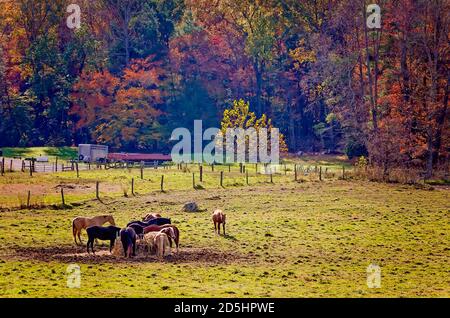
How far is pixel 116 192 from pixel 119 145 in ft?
132

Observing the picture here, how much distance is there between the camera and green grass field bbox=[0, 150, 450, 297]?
30.1m

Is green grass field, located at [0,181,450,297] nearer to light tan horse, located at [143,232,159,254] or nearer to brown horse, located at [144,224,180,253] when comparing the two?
brown horse, located at [144,224,180,253]

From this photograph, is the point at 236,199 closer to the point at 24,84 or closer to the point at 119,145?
the point at 119,145

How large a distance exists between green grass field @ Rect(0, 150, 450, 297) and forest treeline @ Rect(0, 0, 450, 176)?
29.0 meters

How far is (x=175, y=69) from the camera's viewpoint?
345 feet

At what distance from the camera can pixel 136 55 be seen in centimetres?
10375

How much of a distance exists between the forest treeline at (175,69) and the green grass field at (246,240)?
29044mm

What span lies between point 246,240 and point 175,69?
6755cm

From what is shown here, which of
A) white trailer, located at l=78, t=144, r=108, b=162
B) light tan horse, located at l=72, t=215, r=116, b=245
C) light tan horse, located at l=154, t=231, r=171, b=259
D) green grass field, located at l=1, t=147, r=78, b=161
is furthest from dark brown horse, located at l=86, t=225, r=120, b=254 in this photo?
green grass field, located at l=1, t=147, r=78, b=161

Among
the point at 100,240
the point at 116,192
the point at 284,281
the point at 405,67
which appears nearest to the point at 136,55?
the point at 405,67

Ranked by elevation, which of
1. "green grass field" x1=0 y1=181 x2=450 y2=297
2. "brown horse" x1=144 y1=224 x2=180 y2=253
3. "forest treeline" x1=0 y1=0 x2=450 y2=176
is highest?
"forest treeline" x1=0 y1=0 x2=450 y2=176

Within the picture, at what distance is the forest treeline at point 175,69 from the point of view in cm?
9481

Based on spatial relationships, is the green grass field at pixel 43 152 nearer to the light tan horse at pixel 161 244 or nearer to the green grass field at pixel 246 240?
the green grass field at pixel 246 240

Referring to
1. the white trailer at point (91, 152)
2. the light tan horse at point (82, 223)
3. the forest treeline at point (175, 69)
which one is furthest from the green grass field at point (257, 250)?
the forest treeline at point (175, 69)
